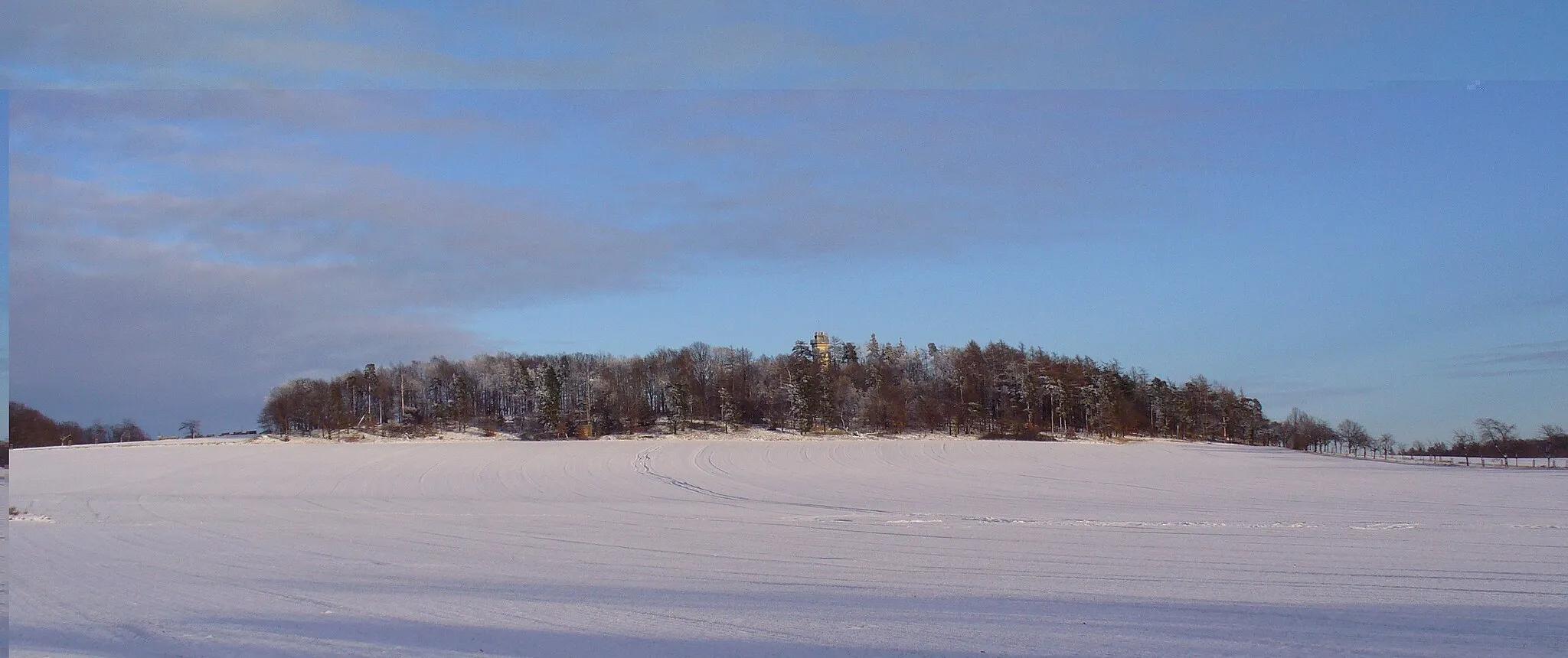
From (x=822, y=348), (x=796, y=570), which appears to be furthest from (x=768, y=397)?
(x=796, y=570)

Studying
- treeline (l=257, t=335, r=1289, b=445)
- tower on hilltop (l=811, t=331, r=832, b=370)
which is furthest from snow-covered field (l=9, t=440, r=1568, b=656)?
tower on hilltop (l=811, t=331, r=832, b=370)

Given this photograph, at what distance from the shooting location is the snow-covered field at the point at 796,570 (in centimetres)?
1032

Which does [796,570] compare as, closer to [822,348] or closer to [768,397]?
[768,397]

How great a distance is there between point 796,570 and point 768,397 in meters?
73.7

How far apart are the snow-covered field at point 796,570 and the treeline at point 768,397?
44649 millimetres

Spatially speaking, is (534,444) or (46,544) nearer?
(46,544)

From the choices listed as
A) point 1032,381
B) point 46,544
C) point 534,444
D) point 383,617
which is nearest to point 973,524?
point 383,617

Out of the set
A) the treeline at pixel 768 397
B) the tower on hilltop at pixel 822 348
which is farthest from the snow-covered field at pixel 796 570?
the tower on hilltop at pixel 822 348

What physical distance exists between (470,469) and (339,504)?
15.6 metres

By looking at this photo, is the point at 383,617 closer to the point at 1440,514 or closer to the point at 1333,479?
the point at 1440,514

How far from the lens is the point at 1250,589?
13.1 meters

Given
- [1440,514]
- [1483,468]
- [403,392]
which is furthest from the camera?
[403,392]

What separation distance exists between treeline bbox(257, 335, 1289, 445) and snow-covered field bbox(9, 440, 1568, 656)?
44649mm

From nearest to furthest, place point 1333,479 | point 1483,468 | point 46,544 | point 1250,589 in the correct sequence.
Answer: point 1250,589
point 46,544
point 1333,479
point 1483,468
